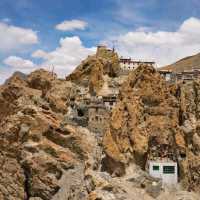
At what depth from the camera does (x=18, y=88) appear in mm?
83188

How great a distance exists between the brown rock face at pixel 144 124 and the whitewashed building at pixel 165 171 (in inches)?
36.1

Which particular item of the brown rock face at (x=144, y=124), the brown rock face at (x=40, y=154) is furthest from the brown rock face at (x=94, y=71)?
the brown rock face at (x=144, y=124)

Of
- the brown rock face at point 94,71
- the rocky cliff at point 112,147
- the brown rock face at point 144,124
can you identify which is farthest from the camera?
the brown rock face at point 94,71

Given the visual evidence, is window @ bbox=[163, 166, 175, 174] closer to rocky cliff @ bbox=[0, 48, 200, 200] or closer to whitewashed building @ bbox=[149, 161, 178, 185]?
whitewashed building @ bbox=[149, 161, 178, 185]

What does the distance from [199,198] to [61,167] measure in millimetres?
18389

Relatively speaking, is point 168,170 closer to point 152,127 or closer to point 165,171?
point 165,171

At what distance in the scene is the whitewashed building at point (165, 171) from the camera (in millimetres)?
52500

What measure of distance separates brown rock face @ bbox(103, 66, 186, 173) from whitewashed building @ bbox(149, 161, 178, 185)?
3.01 ft

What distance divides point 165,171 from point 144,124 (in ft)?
19.4

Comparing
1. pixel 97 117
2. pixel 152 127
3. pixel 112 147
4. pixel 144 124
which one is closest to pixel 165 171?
pixel 152 127

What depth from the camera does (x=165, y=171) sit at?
5303 centimetres

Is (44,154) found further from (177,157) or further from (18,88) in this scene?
(18,88)

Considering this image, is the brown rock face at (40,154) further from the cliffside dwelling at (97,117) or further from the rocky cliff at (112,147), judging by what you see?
the cliffside dwelling at (97,117)

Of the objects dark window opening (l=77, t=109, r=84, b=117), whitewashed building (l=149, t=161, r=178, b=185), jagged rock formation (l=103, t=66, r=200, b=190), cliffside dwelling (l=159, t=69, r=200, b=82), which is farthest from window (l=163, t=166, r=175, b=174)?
cliffside dwelling (l=159, t=69, r=200, b=82)
